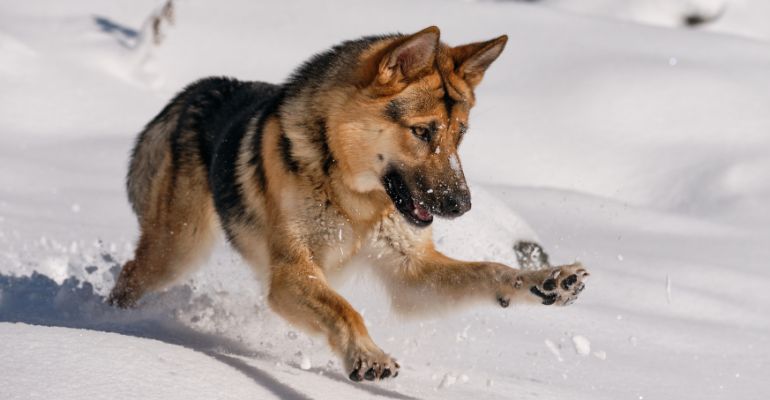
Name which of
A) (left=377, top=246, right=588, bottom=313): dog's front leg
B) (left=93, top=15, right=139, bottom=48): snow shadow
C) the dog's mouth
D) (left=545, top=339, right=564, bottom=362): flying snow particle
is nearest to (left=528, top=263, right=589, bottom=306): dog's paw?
(left=377, top=246, right=588, bottom=313): dog's front leg

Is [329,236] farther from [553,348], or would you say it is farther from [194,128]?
[553,348]

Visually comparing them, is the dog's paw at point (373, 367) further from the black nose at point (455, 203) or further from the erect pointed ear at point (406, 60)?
the erect pointed ear at point (406, 60)

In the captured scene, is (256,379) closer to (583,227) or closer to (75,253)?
(75,253)

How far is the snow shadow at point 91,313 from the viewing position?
190 inches

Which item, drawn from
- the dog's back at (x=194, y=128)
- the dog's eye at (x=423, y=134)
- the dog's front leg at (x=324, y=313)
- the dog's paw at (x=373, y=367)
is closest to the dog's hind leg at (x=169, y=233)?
→ the dog's back at (x=194, y=128)

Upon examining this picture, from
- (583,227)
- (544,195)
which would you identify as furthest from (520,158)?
(583,227)

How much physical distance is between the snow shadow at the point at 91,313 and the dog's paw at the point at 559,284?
1271 millimetres

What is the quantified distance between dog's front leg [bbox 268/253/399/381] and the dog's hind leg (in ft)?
3.33

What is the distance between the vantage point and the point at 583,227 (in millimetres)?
8117

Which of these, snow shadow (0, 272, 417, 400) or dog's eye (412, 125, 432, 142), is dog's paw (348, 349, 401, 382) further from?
dog's eye (412, 125, 432, 142)

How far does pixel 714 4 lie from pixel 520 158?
6207 millimetres

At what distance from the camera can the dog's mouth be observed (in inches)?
162

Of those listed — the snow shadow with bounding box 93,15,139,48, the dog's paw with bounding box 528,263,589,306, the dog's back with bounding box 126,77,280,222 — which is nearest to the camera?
the dog's paw with bounding box 528,263,589,306

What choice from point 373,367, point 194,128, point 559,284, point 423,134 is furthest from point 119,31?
point 373,367
